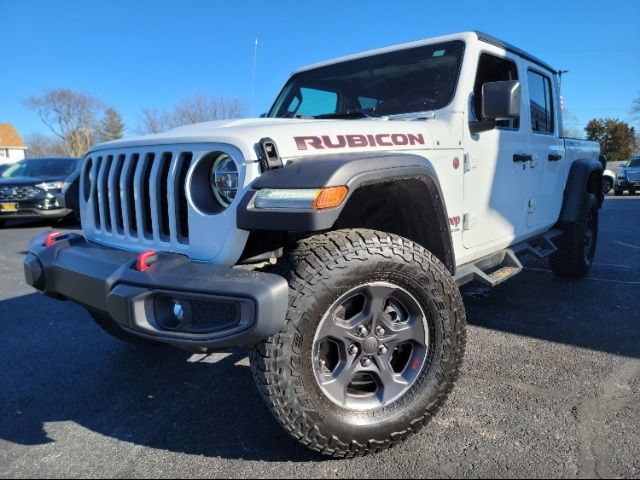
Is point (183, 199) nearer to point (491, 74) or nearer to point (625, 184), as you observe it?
point (491, 74)

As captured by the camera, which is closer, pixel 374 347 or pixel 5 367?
pixel 374 347

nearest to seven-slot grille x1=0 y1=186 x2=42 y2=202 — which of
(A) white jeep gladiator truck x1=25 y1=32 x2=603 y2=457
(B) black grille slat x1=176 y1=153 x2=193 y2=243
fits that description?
(A) white jeep gladiator truck x1=25 y1=32 x2=603 y2=457

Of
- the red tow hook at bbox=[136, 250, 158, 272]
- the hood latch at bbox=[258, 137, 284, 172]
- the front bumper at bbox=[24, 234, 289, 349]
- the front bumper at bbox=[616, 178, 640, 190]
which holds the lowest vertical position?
the front bumper at bbox=[616, 178, 640, 190]

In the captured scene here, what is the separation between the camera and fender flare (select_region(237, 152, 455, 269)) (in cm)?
178

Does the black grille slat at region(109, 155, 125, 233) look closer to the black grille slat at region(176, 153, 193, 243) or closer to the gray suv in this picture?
the black grille slat at region(176, 153, 193, 243)

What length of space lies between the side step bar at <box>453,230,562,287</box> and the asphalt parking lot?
0.48 meters

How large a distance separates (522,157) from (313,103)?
1607 mm

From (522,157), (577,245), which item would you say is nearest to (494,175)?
(522,157)

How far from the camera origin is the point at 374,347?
83.3 inches

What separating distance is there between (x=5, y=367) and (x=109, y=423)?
121cm

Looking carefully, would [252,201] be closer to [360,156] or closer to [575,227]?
[360,156]

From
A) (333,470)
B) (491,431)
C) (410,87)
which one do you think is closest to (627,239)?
(410,87)

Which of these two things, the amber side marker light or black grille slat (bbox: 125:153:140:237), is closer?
the amber side marker light

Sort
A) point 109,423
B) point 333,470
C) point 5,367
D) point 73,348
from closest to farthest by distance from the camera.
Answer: point 333,470 → point 109,423 → point 5,367 → point 73,348
